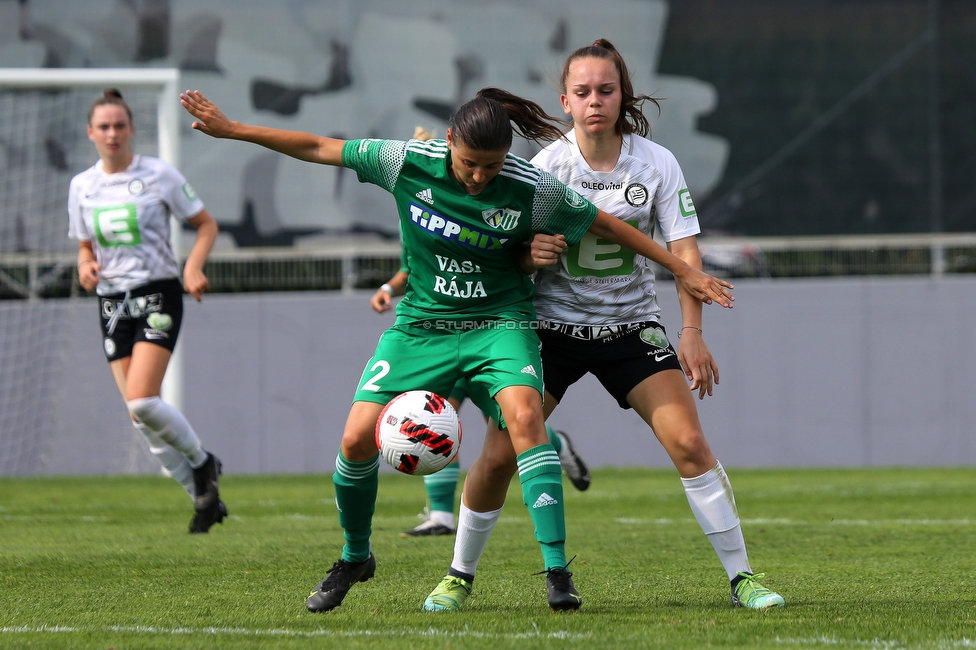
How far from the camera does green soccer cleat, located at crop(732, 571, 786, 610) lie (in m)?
4.14

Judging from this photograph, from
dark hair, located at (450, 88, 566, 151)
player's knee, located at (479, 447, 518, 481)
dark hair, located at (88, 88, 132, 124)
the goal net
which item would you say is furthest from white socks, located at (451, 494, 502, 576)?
the goal net

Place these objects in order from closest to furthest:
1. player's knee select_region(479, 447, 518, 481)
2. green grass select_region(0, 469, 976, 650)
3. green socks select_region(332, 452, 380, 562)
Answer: green grass select_region(0, 469, 976, 650) → green socks select_region(332, 452, 380, 562) → player's knee select_region(479, 447, 518, 481)

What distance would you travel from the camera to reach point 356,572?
4.30 metres

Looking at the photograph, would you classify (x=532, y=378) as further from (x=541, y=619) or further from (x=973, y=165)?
(x=973, y=165)

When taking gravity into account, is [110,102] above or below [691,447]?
above

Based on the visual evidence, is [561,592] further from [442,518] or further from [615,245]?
[442,518]

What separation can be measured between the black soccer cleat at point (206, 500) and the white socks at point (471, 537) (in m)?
2.94

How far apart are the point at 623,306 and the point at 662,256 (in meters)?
0.31

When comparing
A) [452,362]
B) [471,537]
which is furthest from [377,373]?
[471,537]

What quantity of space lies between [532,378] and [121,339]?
3.63m

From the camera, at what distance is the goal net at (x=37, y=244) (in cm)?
1202

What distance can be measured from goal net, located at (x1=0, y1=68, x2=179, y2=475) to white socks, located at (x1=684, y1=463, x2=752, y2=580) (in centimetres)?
814

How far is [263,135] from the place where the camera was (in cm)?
421

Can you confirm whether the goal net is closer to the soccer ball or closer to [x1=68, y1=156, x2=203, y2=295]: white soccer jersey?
[x1=68, y1=156, x2=203, y2=295]: white soccer jersey
